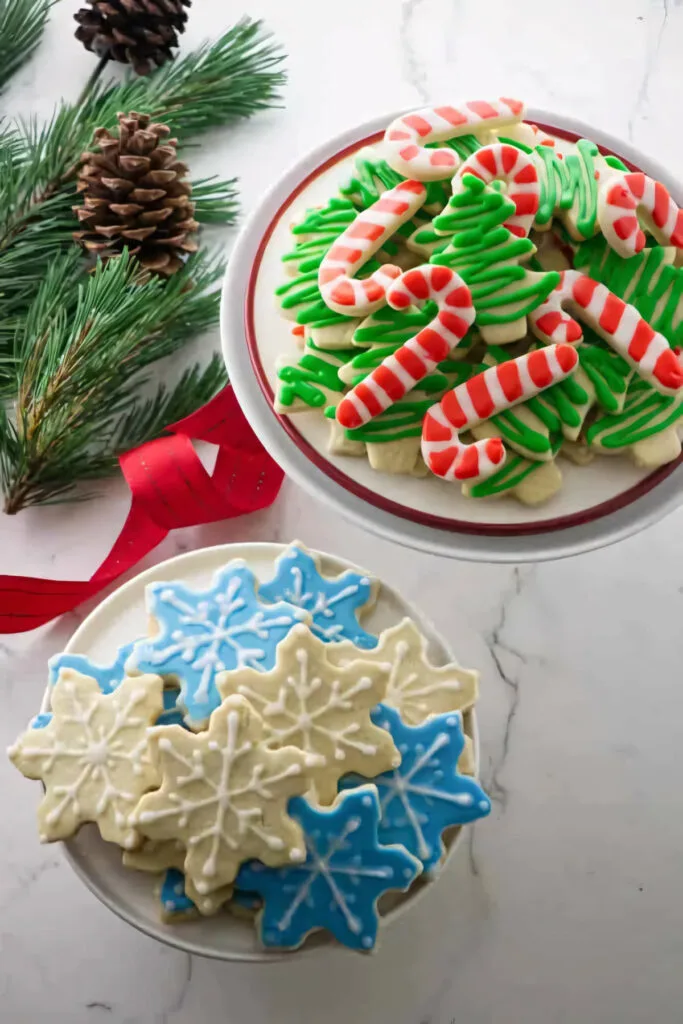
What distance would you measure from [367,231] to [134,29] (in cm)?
57

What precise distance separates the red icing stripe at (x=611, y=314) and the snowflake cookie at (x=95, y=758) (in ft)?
1.51

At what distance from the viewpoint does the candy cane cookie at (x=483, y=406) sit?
0.67 m

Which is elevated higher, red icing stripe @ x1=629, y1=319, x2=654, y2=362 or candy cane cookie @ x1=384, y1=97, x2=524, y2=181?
candy cane cookie @ x1=384, y1=97, x2=524, y2=181

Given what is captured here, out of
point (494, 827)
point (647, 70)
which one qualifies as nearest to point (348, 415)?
point (494, 827)

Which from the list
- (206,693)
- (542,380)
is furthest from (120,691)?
(542,380)

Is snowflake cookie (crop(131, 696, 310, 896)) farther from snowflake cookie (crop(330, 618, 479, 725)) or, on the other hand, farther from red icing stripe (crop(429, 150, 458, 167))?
red icing stripe (crop(429, 150, 458, 167))

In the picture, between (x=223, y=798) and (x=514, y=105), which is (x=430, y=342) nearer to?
(x=514, y=105)

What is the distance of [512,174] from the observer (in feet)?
2.30

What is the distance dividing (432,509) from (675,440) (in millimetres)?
202

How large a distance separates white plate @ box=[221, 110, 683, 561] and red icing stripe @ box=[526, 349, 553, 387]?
0.09m

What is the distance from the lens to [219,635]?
2.56 feet

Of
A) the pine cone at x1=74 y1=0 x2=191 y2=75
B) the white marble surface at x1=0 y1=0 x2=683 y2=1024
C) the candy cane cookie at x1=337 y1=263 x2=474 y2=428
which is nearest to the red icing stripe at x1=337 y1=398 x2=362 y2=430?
the candy cane cookie at x1=337 y1=263 x2=474 y2=428

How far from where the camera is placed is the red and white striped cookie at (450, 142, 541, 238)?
70cm

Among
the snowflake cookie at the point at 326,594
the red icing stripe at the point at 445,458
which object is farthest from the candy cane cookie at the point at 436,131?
the snowflake cookie at the point at 326,594
